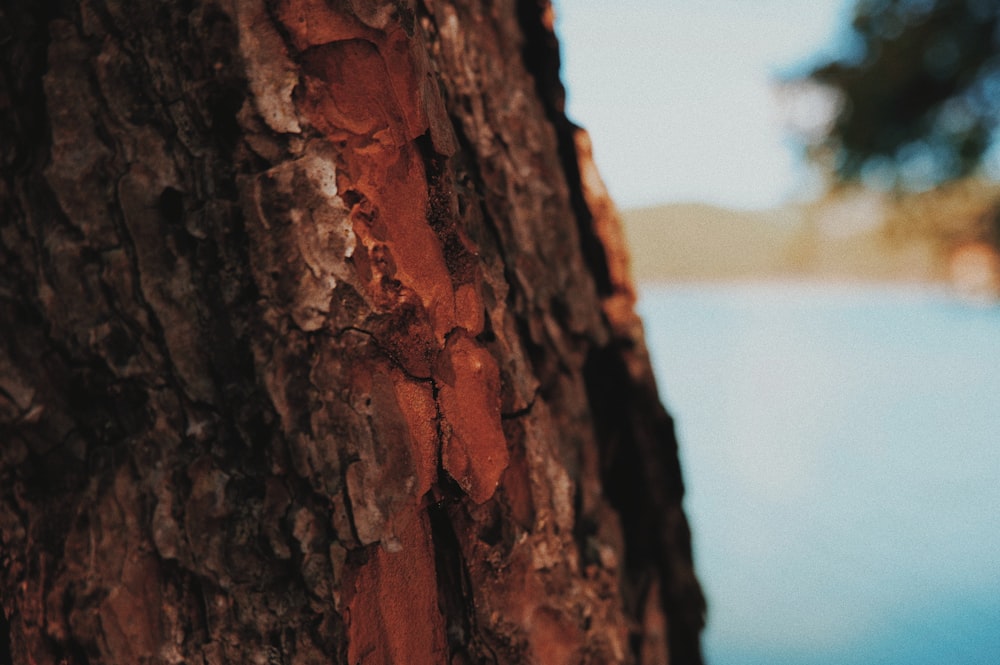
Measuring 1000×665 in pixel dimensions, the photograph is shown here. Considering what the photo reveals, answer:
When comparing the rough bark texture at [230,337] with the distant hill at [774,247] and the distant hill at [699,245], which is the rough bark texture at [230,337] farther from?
the distant hill at [699,245]

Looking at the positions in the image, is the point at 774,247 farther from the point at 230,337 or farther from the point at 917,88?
the point at 230,337

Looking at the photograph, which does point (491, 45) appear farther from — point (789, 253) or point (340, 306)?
point (789, 253)

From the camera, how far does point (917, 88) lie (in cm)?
158

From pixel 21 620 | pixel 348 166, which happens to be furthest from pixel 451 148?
A: pixel 21 620

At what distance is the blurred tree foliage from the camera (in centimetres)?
148

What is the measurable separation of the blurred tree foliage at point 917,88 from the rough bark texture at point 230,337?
5.32 ft

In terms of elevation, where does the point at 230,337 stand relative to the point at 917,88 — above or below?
below

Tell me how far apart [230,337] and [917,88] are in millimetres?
1770

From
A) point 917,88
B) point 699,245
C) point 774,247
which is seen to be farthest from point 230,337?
point 699,245

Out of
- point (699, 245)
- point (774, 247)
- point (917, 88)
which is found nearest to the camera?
point (917, 88)

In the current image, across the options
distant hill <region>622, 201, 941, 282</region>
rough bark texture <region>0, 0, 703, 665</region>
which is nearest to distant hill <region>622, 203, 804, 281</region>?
distant hill <region>622, 201, 941, 282</region>

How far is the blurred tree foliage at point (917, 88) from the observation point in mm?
1480

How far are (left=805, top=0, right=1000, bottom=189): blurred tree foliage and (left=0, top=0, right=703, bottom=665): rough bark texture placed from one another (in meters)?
1.62

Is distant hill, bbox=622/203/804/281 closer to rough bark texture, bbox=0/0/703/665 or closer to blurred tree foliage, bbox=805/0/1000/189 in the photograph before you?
blurred tree foliage, bbox=805/0/1000/189
